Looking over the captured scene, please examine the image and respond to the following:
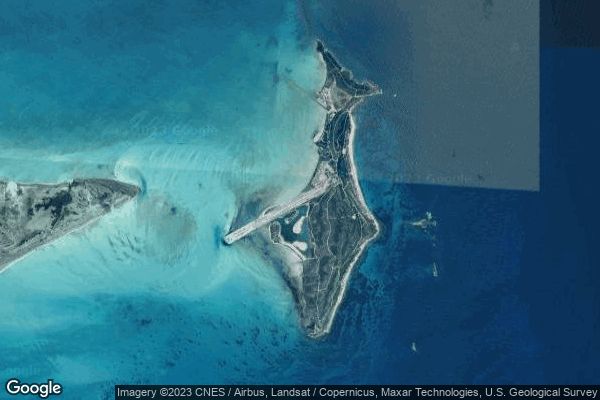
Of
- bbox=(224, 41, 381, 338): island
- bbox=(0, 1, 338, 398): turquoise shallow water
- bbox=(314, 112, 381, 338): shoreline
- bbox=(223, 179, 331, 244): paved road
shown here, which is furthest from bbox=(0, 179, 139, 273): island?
bbox=(314, 112, 381, 338): shoreline

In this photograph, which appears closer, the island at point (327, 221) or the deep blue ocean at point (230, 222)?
the deep blue ocean at point (230, 222)

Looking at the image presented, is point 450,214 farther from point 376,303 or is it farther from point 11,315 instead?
point 11,315

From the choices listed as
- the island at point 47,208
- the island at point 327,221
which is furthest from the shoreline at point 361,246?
the island at point 47,208

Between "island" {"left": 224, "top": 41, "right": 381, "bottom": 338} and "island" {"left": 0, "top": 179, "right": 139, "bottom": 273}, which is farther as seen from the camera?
"island" {"left": 224, "top": 41, "right": 381, "bottom": 338}

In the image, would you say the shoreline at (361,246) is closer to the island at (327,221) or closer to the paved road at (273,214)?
the island at (327,221)

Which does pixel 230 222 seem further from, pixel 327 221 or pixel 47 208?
pixel 47 208

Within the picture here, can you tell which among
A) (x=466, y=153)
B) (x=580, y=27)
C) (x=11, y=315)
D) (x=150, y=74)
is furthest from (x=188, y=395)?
(x=580, y=27)

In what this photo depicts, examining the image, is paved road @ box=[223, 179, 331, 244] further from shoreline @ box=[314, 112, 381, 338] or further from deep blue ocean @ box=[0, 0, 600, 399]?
shoreline @ box=[314, 112, 381, 338]
